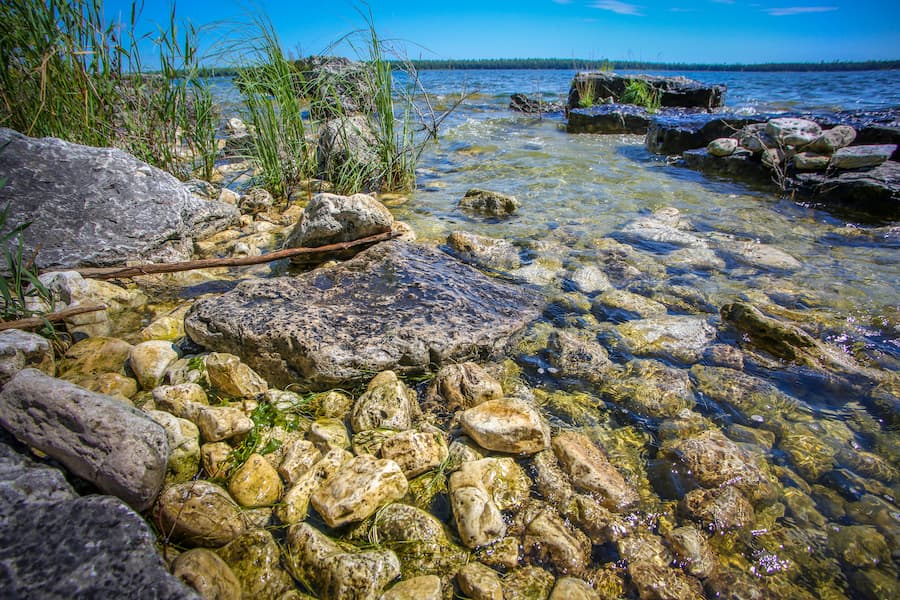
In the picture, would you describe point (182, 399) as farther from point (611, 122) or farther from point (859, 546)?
point (611, 122)

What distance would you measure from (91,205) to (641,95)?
15132 millimetres

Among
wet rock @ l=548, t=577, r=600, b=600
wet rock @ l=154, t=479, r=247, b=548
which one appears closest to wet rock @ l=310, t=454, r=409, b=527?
wet rock @ l=154, t=479, r=247, b=548

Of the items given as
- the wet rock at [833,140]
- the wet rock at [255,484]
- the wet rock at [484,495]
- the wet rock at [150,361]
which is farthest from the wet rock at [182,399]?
the wet rock at [833,140]

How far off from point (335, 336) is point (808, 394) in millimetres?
2500

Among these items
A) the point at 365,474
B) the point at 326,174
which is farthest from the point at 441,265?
the point at 326,174

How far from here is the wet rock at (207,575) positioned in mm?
1194

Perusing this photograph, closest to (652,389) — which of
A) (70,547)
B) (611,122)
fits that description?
(70,547)

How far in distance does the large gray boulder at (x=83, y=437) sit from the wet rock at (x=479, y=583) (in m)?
1.06

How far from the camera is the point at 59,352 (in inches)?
90.7

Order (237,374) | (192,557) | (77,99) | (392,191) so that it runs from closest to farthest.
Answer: (192,557), (237,374), (77,99), (392,191)

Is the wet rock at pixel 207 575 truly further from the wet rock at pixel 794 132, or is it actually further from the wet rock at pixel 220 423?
the wet rock at pixel 794 132

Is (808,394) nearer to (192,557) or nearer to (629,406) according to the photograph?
(629,406)

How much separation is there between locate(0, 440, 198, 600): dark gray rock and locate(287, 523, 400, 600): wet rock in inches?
16.6

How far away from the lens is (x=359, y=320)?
8.07 ft
